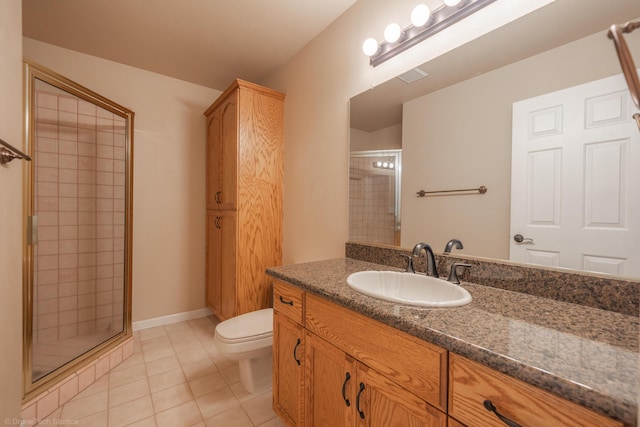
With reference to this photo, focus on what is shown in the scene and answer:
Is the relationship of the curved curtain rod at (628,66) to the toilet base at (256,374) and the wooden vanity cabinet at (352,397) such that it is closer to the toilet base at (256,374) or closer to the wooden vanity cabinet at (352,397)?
the wooden vanity cabinet at (352,397)

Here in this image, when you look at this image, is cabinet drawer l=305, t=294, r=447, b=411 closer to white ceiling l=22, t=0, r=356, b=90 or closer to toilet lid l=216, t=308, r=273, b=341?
toilet lid l=216, t=308, r=273, b=341

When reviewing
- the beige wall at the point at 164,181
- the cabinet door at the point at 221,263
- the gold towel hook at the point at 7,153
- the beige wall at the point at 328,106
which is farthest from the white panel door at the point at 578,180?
the beige wall at the point at 164,181

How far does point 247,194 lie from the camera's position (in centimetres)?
212

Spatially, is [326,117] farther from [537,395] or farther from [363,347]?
[537,395]

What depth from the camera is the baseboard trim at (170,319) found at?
2.49 m

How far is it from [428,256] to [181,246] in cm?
247

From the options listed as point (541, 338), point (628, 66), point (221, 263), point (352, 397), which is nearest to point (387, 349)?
point (352, 397)

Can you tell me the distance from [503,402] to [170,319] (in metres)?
2.90

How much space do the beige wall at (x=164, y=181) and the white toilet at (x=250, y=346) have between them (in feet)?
4.28

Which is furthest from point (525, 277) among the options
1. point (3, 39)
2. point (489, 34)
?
point (3, 39)

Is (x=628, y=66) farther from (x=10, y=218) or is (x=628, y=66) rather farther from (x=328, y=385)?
(x=10, y=218)

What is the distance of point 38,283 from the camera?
1.71 metres

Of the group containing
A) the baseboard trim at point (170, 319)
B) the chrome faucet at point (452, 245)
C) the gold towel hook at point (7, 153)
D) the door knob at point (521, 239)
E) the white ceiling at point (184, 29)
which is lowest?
the baseboard trim at point (170, 319)

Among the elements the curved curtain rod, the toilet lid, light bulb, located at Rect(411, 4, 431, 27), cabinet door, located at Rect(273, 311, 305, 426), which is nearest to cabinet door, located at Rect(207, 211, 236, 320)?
the toilet lid
